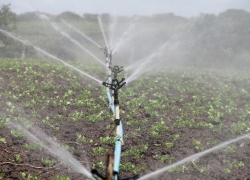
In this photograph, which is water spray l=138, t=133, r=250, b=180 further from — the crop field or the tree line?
the tree line

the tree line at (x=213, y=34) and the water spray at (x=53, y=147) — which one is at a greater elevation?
→ the tree line at (x=213, y=34)

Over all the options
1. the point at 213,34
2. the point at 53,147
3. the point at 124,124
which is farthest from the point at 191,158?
the point at 213,34

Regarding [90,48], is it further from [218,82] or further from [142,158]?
[142,158]

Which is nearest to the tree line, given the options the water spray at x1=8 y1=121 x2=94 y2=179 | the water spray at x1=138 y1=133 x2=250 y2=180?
the water spray at x1=138 y1=133 x2=250 y2=180

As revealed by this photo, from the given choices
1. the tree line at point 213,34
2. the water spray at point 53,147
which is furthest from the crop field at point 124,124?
the tree line at point 213,34

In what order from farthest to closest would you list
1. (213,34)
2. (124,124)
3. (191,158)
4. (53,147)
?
(213,34), (124,124), (191,158), (53,147)

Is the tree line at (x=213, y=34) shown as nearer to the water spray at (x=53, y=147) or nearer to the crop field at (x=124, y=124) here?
the crop field at (x=124, y=124)

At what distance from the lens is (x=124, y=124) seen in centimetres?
1277

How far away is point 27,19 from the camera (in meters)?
51.7

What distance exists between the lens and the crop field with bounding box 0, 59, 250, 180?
9008 mm

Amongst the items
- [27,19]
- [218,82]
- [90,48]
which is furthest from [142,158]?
[27,19]

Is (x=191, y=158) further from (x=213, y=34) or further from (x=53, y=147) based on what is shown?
(x=213, y=34)

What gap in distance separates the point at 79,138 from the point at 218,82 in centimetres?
1556

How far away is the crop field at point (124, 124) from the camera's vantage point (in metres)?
9.01
